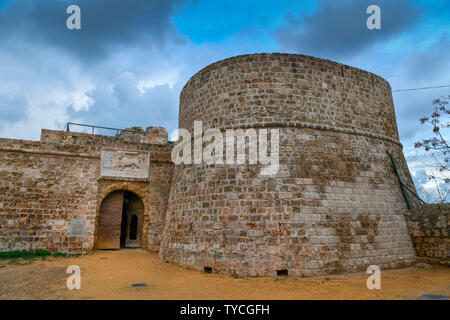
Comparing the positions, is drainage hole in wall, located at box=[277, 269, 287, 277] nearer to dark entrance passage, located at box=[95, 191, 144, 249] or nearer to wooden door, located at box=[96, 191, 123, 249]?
dark entrance passage, located at box=[95, 191, 144, 249]

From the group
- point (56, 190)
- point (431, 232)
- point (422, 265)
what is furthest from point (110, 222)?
point (431, 232)

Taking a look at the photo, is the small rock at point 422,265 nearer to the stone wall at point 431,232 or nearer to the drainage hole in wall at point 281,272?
the stone wall at point 431,232

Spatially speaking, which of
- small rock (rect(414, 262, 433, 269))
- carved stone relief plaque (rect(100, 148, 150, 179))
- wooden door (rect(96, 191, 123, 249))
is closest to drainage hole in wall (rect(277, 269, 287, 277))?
small rock (rect(414, 262, 433, 269))

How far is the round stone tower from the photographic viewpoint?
720 cm

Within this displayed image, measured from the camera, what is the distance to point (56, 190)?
10.9 metres

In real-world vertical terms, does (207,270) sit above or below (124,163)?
below

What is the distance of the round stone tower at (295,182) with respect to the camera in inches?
284

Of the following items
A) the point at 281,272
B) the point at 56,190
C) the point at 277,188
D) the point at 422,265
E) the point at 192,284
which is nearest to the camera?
the point at 192,284

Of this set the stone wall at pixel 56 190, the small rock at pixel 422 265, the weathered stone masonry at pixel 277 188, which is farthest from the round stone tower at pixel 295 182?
the stone wall at pixel 56 190

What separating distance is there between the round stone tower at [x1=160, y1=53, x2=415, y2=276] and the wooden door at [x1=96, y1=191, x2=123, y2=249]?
351 centimetres

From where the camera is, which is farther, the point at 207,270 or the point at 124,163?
the point at 124,163

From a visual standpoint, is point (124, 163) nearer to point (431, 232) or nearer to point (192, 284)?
point (192, 284)

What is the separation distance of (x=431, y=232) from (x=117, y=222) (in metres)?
11.7
